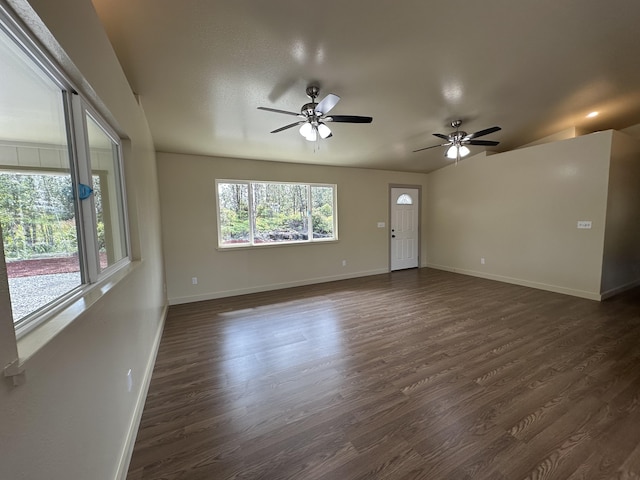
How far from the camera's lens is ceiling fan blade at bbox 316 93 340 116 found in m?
2.24

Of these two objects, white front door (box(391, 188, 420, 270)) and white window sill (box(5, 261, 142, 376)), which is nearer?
white window sill (box(5, 261, 142, 376))

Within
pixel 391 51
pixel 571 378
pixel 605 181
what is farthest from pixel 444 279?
pixel 391 51

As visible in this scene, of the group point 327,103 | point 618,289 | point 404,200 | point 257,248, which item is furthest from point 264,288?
point 618,289

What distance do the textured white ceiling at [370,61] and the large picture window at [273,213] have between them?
2.85 feet

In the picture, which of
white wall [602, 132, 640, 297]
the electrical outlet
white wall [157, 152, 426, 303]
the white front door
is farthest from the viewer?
the white front door

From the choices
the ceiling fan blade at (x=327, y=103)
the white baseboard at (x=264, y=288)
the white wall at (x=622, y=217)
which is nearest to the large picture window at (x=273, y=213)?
the white baseboard at (x=264, y=288)

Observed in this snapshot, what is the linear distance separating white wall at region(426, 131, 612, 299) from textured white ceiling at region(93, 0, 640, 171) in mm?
830

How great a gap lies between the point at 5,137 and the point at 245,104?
7.66 feet

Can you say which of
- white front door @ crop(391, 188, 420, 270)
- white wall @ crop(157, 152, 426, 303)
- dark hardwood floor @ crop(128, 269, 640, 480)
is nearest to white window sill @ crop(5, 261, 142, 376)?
dark hardwood floor @ crop(128, 269, 640, 480)

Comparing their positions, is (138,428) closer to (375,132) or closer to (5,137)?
(5,137)

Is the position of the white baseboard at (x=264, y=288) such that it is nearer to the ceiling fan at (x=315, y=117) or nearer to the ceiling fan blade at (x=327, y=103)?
the ceiling fan at (x=315, y=117)

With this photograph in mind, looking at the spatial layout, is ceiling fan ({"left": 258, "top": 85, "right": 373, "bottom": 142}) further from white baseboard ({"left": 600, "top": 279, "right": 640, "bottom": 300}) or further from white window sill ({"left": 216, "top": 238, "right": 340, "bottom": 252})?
white baseboard ({"left": 600, "top": 279, "right": 640, "bottom": 300})

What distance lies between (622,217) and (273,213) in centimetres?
570

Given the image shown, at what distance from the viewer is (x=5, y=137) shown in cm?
84
